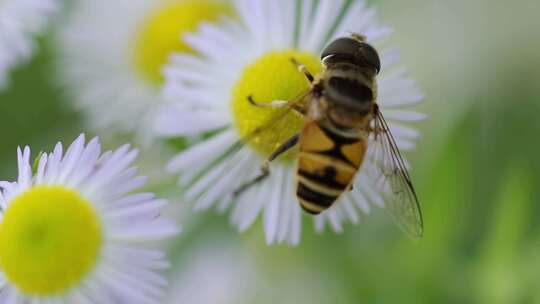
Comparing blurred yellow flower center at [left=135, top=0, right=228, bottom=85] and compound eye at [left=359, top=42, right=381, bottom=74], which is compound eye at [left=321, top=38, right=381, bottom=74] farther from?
blurred yellow flower center at [left=135, top=0, right=228, bottom=85]

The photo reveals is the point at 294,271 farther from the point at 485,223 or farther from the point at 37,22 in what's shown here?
the point at 37,22

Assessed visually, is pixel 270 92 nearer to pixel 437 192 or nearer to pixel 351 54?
pixel 351 54

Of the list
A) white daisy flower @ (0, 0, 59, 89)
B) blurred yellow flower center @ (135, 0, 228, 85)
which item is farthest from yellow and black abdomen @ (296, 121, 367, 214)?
white daisy flower @ (0, 0, 59, 89)

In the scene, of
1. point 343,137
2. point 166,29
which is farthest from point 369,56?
point 166,29

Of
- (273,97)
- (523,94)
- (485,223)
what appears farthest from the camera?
(523,94)

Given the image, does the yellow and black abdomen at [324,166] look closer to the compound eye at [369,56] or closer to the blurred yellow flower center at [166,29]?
the compound eye at [369,56]

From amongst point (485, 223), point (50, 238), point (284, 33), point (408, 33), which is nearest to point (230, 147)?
point (284, 33)

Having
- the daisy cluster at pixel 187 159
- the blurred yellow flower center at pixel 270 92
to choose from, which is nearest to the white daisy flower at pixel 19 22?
the daisy cluster at pixel 187 159
